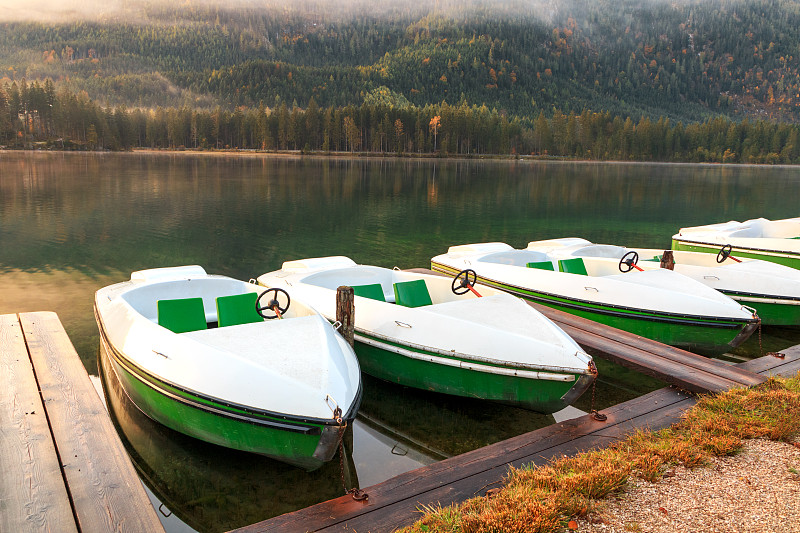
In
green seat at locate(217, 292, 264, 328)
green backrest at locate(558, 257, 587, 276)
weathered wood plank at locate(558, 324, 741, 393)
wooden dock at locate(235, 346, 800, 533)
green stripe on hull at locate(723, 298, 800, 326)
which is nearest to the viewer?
wooden dock at locate(235, 346, 800, 533)

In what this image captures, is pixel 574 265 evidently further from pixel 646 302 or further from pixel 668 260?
pixel 646 302

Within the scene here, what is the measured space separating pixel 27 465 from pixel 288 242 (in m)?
18.9

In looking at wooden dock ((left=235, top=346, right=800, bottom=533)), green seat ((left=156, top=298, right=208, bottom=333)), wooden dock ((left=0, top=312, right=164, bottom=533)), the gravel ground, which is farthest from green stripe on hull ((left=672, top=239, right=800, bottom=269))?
wooden dock ((left=0, top=312, right=164, bottom=533))

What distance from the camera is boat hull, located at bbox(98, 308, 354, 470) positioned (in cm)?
544

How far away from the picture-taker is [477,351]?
705 cm

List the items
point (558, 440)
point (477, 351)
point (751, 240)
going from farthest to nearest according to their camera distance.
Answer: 1. point (751, 240)
2. point (477, 351)
3. point (558, 440)

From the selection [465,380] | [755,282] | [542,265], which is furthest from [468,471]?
[755,282]

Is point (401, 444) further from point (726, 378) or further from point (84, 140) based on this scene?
point (84, 140)

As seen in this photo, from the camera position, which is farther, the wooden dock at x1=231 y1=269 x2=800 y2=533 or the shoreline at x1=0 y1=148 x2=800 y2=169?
the shoreline at x1=0 y1=148 x2=800 y2=169

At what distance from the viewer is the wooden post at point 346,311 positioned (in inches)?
296

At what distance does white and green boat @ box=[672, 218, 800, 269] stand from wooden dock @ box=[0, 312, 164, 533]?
1366cm

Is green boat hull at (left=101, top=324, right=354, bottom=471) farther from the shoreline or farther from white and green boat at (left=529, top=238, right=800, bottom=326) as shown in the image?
the shoreline

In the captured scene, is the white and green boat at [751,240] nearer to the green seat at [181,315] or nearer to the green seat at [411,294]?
the green seat at [411,294]

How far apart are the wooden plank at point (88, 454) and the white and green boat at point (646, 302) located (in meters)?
7.75
